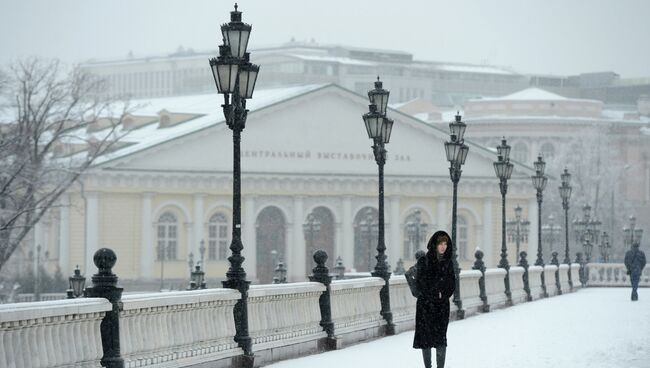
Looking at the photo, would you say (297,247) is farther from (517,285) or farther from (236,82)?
(236,82)

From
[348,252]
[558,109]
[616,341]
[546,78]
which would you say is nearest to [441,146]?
[348,252]

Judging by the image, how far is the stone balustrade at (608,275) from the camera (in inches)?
2525

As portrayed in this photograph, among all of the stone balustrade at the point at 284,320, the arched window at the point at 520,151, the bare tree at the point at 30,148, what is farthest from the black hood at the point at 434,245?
the arched window at the point at 520,151

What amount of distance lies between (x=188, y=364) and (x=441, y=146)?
77.8m

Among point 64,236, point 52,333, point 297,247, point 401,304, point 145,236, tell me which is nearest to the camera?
point 52,333

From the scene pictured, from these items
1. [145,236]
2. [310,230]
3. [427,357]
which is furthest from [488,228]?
[427,357]

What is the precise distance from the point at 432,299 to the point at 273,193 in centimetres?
7355

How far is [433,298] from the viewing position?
59.9 ft

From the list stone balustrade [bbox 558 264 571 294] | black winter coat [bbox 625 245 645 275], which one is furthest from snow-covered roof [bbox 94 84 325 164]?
black winter coat [bbox 625 245 645 275]

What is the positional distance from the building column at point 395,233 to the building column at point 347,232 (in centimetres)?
253

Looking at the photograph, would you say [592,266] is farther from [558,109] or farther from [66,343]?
[558,109]

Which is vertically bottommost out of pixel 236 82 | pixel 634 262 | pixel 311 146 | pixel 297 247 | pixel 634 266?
pixel 634 266

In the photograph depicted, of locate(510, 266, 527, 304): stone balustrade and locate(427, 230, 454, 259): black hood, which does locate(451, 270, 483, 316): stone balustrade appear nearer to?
locate(510, 266, 527, 304): stone balustrade

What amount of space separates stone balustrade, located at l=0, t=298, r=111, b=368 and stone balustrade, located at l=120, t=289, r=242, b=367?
731 millimetres
